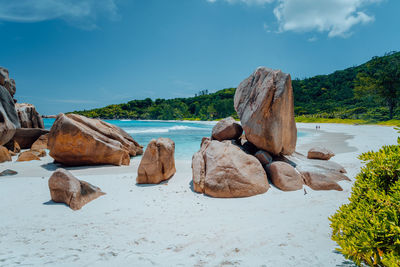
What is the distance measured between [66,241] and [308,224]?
173 inches

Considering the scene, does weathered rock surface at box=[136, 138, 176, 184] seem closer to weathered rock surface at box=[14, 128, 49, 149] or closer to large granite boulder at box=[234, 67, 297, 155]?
large granite boulder at box=[234, 67, 297, 155]

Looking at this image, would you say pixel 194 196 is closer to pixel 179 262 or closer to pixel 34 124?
pixel 179 262

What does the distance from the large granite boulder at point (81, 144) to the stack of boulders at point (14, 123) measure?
8.50 feet

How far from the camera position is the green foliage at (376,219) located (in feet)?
6.01

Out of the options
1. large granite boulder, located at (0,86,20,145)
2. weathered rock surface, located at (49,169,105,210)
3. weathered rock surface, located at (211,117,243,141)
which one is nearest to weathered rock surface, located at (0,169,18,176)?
weathered rock surface, located at (49,169,105,210)

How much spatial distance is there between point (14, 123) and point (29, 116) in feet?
17.8

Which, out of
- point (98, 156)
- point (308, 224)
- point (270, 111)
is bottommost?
point (308, 224)

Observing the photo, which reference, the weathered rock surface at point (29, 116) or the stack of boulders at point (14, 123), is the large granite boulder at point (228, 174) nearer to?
the stack of boulders at point (14, 123)

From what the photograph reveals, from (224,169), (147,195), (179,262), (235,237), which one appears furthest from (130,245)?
(224,169)

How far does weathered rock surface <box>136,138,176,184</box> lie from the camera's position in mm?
6887

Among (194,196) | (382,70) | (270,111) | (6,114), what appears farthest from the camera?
(382,70)

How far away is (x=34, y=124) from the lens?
704 inches

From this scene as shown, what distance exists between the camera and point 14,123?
13.0 m

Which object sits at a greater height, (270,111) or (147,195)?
(270,111)
